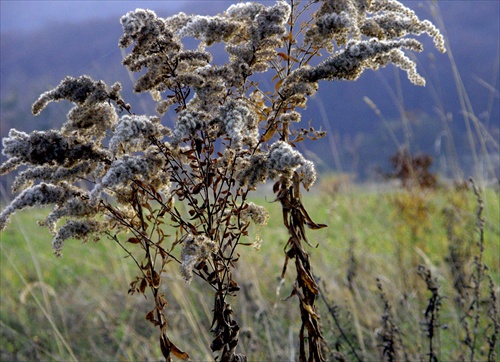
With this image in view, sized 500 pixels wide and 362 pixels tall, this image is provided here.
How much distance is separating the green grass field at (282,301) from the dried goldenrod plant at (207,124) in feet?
4.18

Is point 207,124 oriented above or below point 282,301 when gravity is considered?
above

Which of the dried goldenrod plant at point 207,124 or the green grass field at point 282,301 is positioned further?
the green grass field at point 282,301

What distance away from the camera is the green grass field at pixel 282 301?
345 centimetres

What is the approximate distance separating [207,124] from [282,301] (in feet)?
6.05

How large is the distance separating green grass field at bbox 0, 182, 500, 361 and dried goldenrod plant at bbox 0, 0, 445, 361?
127 centimetres

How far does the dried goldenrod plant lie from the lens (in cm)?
143

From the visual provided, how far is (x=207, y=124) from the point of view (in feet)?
4.87

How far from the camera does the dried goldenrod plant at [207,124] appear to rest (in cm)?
143

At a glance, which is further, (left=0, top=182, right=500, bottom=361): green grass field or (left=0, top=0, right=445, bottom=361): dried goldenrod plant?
(left=0, top=182, right=500, bottom=361): green grass field

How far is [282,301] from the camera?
310cm

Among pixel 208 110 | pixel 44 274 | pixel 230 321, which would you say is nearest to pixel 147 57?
pixel 208 110

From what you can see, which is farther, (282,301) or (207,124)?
(282,301)

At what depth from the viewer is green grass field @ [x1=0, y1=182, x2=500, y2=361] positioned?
3.45 metres

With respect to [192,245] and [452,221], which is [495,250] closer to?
[452,221]
